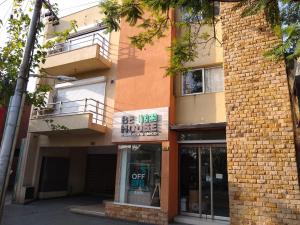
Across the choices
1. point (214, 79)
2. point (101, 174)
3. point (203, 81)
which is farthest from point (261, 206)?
point (101, 174)

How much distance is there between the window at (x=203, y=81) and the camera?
33.6ft

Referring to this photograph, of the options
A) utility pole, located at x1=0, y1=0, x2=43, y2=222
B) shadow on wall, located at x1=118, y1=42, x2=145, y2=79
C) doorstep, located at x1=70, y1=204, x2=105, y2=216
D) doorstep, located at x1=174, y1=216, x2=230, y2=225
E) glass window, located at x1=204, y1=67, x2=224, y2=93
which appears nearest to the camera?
utility pole, located at x1=0, y1=0, x2=43, y2=222

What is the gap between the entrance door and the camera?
958 centimetres

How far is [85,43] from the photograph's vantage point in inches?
557

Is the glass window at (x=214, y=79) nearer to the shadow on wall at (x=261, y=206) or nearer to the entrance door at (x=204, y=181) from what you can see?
the entrance door at (x=204, y=181)

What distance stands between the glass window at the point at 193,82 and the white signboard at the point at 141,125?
123 centimetres

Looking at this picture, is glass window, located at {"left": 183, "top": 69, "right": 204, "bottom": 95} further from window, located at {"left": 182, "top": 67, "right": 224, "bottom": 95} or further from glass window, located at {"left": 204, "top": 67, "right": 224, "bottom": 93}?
glass window, located at {"left": 204, "top": 67, "right": 224, "bottom": 93}

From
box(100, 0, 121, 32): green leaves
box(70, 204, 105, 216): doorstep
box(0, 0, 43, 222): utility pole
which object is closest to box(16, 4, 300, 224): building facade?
box(70, 204, 105, 216): doorstep

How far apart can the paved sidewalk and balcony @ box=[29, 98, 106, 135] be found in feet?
10.7

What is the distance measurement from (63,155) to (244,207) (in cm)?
1099

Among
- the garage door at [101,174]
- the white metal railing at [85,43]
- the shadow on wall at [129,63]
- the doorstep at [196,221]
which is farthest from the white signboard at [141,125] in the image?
the garage door at [101,174]

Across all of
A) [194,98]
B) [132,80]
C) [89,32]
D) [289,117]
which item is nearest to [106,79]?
[132,80]

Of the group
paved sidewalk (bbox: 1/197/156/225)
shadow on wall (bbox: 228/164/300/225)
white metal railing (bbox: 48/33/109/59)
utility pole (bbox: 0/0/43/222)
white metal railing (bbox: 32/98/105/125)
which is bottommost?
paved sidewalk (bbox: 1/197/156/225)

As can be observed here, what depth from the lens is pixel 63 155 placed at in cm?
1551
